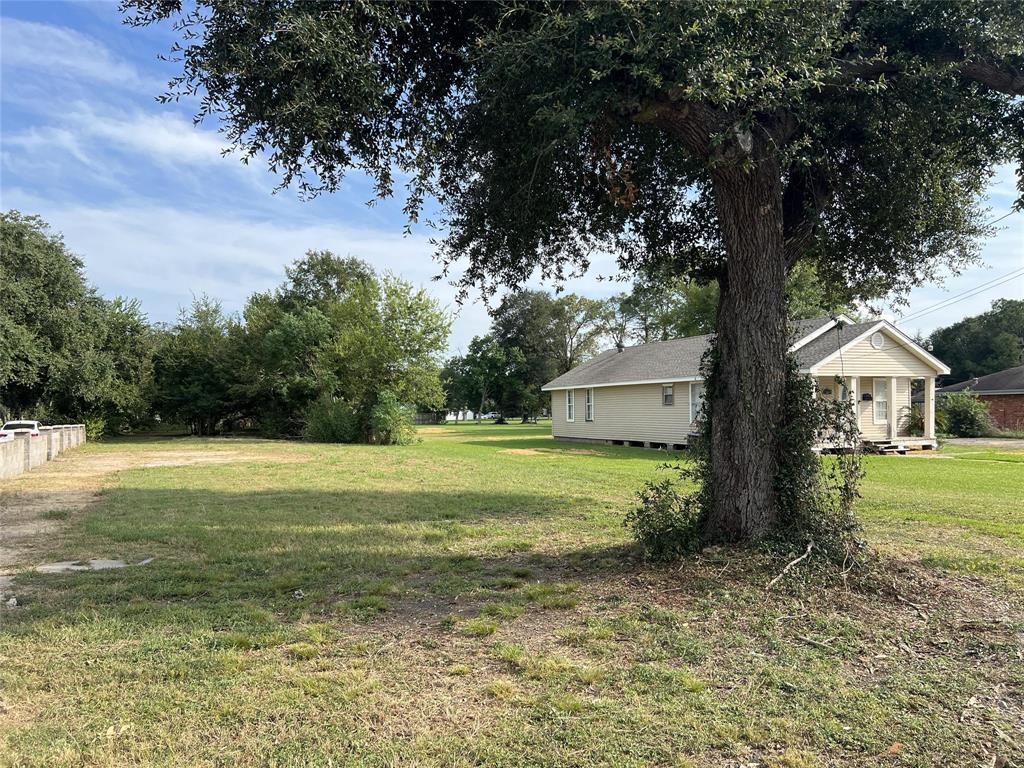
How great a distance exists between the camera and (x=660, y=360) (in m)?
23.6

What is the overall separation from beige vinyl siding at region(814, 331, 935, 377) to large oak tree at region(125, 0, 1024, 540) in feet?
41.6

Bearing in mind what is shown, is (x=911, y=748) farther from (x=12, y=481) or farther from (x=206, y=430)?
(x=206, y=430)

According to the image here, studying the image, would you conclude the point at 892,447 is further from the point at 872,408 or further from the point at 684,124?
the point at 684,124

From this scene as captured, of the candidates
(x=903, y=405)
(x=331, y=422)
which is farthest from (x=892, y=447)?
(x=331, y=422)

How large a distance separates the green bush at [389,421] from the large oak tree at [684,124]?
58.4 ft

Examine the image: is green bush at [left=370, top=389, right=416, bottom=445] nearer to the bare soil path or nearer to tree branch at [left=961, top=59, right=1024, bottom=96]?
the bare soil path

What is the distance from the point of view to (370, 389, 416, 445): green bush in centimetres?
2450

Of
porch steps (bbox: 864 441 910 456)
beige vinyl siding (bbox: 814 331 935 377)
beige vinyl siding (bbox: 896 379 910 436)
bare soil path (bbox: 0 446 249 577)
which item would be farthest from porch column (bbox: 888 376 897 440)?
bare soil path (bbox: 0 446 249 577)

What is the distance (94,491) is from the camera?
34.4 ft

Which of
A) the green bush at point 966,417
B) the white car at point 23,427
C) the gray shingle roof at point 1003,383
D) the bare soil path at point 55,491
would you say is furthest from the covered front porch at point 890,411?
the white car at point 23,427

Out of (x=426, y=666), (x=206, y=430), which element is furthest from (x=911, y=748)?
(x=206, y=430)

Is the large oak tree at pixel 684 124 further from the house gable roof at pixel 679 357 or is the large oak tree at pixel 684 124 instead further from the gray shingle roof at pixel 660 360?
the gray shingle roof at pixel 660 360

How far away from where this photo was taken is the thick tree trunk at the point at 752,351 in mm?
5047

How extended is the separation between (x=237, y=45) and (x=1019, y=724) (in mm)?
5564
